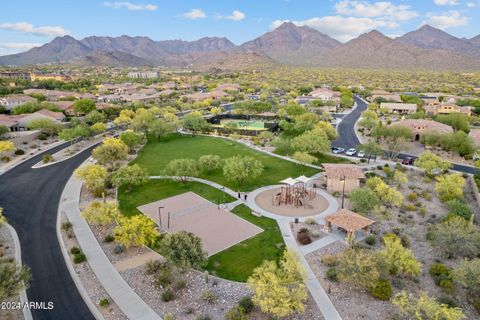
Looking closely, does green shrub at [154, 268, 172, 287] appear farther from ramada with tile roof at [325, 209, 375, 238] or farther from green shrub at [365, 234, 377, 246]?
green shrub at [365, 234, 377, 246]

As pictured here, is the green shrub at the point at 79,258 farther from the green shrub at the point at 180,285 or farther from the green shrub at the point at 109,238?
the green shrub at the point at 180,285

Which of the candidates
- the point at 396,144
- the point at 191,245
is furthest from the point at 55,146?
the point at 396,144

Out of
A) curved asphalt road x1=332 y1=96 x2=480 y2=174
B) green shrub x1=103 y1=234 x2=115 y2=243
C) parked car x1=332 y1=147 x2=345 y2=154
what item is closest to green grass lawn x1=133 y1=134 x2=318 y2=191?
parked car x1=332 y1=147 x2=345 y2=154

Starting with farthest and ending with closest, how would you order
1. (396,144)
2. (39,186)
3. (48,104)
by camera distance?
1. (48,104)
2. (396,144)
3. (39,186)

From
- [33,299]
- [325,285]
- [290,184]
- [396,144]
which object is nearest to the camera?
[33,299]

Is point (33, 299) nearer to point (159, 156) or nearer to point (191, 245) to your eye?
point (191, 245)

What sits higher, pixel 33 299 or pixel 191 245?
pixel 191 245

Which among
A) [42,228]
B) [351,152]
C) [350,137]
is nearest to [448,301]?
[42,228]
